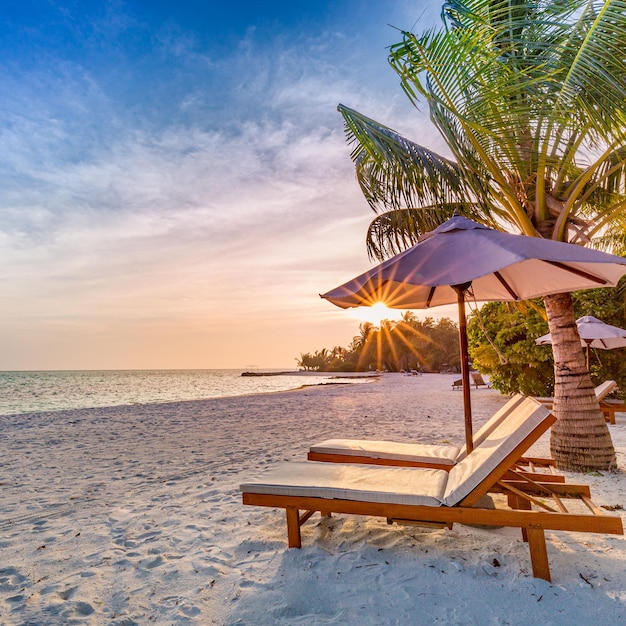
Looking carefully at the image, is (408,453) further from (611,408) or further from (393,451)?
(611,408)

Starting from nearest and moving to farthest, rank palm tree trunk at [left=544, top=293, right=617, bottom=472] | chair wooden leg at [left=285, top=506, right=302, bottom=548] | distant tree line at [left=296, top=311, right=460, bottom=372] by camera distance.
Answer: chair wooden leg at [left=285, top=506, right=302, bottom=548]
palm tree trunk at [left=544, top=293, right=617, bottom=472]
distant tree line at [left=296, top=311, right=460, bottom=372]

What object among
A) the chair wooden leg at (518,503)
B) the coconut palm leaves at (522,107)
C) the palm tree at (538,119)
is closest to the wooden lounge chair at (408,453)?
the chair wooden leg at (518,503)

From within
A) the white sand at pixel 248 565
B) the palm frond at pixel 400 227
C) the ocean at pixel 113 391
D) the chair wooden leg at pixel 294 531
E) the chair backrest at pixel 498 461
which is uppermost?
the palm frond at pixel 400 227

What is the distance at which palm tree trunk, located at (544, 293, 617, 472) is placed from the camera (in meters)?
4.64

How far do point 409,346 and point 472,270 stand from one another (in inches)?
2246

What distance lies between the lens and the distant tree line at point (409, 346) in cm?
5625

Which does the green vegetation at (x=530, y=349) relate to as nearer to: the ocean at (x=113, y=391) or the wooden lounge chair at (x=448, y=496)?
the wooden lounge chair at (x=448, y=496)

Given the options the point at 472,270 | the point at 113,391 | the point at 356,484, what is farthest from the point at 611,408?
the point at 113,391

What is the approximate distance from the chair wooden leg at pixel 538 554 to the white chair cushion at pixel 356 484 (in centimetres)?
54

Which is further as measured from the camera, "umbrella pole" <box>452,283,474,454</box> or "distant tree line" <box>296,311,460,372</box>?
"distant tree line" <box>296,311,460,372</box>

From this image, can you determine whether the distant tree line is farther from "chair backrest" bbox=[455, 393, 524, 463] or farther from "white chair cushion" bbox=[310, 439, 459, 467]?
"chair backrest" bbox=[455, 393, 524, 463]

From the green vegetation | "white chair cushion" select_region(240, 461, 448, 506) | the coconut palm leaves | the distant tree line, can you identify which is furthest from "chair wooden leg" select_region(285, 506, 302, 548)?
the distant tree line

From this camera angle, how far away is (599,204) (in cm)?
625

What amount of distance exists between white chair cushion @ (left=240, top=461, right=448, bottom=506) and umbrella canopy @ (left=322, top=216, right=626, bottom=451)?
979mm
